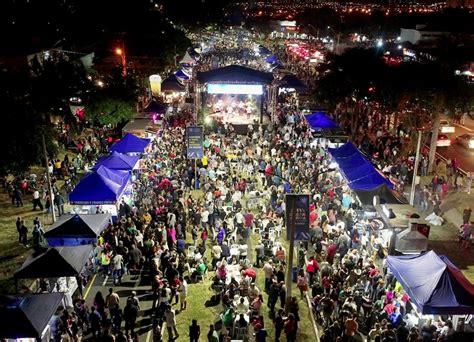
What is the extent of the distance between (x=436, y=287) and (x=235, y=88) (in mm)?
24987

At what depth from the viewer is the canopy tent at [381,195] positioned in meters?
18.6

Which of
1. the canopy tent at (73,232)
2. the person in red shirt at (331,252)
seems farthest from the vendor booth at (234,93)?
the canopy tent at (73,232)

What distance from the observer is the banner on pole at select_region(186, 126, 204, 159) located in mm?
22500

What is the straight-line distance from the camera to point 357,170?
20453mm

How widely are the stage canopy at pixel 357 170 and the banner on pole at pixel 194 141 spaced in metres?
6.28

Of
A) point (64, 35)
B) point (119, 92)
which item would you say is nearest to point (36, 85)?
point (119, 92)

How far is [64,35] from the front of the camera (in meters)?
45.7

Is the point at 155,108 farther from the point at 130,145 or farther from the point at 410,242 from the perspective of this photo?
the point at 410,242

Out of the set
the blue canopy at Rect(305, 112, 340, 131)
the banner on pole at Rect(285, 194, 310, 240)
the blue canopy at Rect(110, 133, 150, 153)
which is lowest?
the blue canopy at Rect(305, 112, 340, 131)

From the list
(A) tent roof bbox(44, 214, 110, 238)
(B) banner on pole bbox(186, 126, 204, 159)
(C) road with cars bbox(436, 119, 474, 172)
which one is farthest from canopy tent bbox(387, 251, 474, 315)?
(C) road with cars bbox(436, 119, 474, 172)

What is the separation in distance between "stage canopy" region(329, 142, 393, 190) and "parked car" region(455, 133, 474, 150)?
35.2ft

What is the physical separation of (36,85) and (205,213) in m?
11.9

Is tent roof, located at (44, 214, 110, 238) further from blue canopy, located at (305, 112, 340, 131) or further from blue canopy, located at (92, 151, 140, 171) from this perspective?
blue canopy, located at (305, 112, 340, 131)

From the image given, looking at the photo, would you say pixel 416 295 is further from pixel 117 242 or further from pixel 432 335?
pixel 117 242
